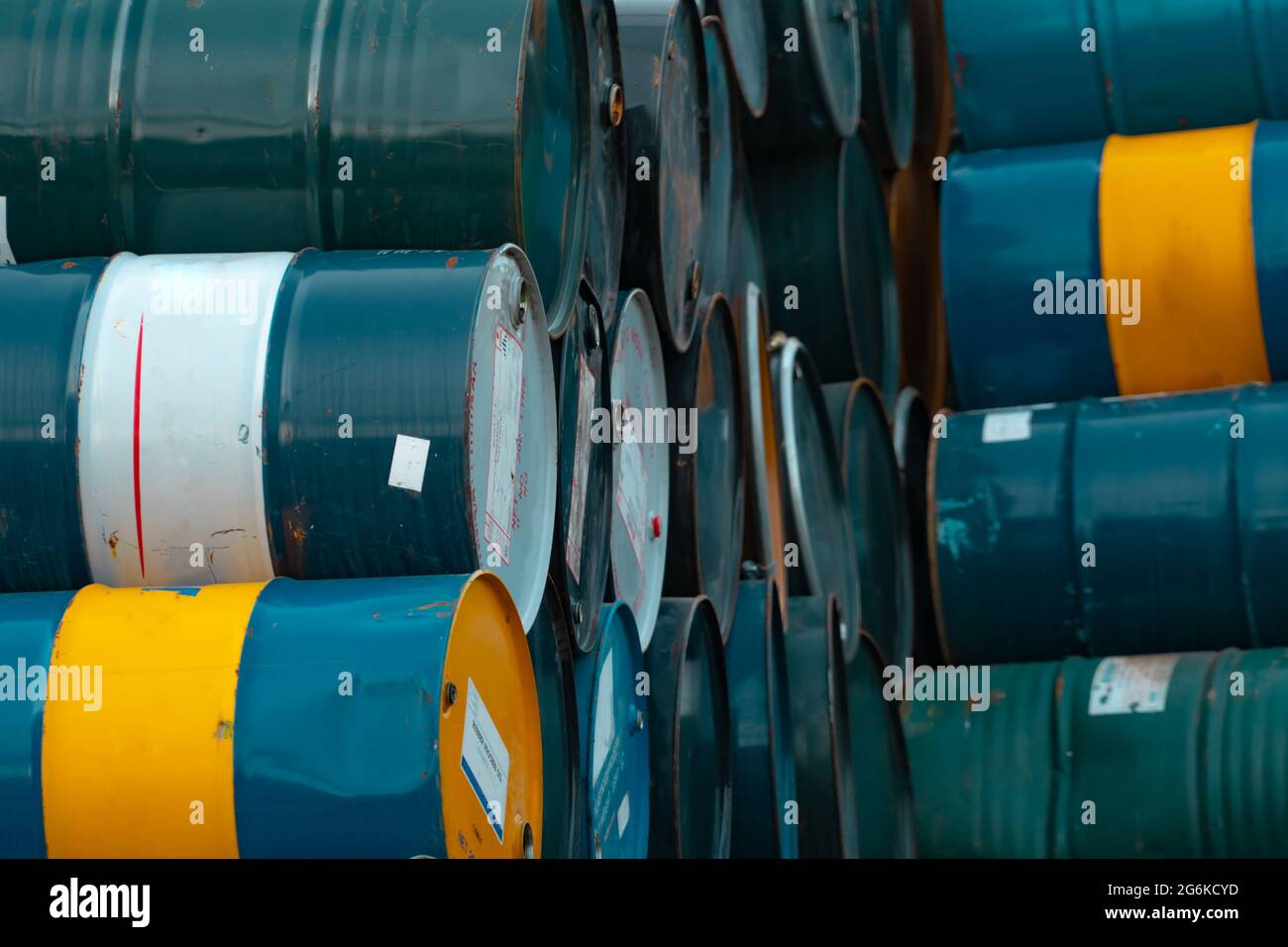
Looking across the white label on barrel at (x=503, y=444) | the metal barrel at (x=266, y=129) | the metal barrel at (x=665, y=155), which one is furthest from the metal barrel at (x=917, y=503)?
the metal barrel at (x=266, y=129)

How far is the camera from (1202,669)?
11.4ft

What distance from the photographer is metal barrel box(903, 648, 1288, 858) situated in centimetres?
335

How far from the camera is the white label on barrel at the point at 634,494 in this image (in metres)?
2.55

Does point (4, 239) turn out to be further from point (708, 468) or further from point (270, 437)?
point (708, 468)

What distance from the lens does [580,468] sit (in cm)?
231

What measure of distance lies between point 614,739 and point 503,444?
62 centimetres

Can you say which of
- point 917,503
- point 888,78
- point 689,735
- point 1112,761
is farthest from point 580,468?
point 888,78

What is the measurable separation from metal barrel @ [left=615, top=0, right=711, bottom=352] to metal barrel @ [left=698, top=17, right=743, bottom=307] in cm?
10

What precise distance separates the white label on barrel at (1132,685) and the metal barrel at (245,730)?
2.12 m

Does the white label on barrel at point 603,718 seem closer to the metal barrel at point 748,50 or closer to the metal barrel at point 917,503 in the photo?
the metal barrel at point 748,50
